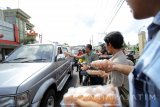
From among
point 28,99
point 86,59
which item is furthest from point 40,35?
point 28,99

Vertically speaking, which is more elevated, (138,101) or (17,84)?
(138,101)

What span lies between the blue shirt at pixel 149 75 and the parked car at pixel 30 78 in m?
2.93

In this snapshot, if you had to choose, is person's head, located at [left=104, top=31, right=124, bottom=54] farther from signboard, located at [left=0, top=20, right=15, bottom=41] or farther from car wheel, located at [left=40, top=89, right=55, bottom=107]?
signboard, located at [left=0, top=20, right=15, bottom=41]

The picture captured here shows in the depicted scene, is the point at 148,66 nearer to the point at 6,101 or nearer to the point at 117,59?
the point at 117,59

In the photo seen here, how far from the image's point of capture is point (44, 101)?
14.6 ft

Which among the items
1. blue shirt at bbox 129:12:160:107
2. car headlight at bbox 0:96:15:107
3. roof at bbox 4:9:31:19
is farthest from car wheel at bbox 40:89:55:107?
roof at bbox 4:9:31:19

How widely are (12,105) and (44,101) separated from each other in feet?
2.97

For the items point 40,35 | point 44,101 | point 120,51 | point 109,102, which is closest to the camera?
point 109,102

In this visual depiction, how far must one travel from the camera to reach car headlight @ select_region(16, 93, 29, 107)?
12.0 ft

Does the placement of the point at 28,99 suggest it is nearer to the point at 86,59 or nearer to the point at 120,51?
the point at 120,51

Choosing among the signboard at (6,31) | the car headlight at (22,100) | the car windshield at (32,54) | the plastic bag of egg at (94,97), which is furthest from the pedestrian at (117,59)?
the signboard at (6,31)

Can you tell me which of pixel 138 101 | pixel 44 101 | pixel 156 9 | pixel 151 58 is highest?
pixel 156 9

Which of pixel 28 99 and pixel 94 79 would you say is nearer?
pixel 28 99

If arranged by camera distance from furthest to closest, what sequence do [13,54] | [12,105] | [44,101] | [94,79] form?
[94,79] < [13,54] < [44,101] < [12,105]
